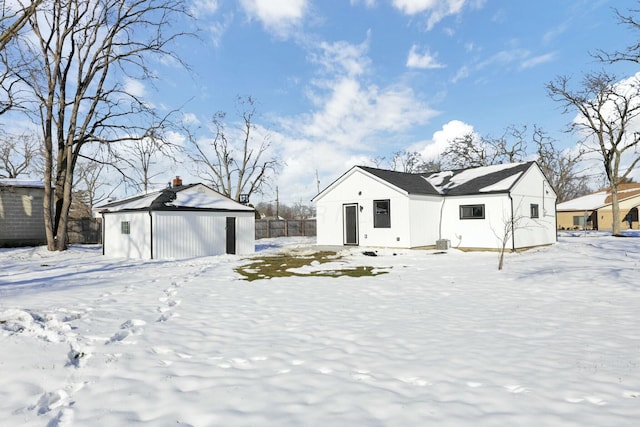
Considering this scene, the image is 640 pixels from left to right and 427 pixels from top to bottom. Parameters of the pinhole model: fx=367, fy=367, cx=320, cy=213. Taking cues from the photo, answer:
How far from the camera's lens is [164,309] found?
677 centimetres

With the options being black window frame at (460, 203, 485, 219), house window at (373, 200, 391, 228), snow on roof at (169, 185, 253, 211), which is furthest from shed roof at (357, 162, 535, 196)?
snow on roof at (169, 185, 253, 211)

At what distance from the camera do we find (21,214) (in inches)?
871

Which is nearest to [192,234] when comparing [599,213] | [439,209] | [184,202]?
[184,202]

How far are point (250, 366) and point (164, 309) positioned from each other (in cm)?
340

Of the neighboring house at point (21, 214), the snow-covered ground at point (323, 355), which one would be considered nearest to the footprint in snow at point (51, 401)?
the snow-covered ground at point (323, 355)

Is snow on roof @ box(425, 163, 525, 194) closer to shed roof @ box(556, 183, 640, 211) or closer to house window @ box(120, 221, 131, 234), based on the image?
house window @ box(120, 221, 131, 234)

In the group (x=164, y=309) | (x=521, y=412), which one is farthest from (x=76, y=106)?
(x=521, y=412)

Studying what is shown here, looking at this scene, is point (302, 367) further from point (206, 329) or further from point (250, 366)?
point (206, 329)

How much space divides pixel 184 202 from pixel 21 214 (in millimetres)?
12826

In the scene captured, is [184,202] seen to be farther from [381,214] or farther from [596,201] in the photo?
[596,201]

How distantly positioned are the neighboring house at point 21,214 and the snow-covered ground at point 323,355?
1710 cm

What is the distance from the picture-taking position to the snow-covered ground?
3070 millimetres

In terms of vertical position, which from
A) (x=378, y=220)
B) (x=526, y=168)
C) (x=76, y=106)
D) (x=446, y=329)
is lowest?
(x=446, y=329)

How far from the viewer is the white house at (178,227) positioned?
15836mm
